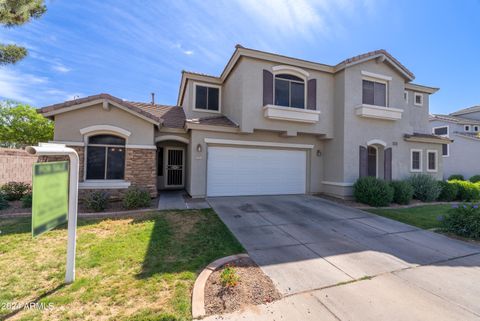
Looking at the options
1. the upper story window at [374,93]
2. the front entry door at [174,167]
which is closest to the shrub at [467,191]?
the upper story window at [374,93]

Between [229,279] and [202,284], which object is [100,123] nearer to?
[202,284]

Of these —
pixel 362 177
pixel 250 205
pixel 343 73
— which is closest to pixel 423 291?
pixel 250 205

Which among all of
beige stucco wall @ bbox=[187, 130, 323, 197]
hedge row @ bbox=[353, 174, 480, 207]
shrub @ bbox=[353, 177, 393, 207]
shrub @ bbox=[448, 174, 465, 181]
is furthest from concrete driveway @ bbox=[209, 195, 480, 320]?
shrub @ bbox=[448, 174, 465, 181]

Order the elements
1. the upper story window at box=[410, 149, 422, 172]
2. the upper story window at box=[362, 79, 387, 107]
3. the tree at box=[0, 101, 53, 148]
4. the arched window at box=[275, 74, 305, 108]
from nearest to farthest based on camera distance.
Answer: the arched window at box=[275, 74, 305, 108] → the upper story window at box=[362, 79, 387, 107] → the upper story window at box=[410, 149, 422, 172] → the tree at box=[0, 101, 53, 148]

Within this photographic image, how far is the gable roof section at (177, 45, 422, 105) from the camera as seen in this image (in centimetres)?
1013

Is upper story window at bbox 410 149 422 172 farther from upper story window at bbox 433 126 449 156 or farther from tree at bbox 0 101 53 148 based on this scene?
tree at bbox 0 101 53 148

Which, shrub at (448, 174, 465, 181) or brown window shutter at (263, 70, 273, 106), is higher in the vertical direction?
brown window shutter at (263, 70, 273, 106)

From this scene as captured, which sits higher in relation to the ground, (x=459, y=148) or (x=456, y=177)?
(x=459, y=148)

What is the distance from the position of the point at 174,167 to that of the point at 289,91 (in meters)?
8.11

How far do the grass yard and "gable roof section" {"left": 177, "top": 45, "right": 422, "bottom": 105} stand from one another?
7947mm

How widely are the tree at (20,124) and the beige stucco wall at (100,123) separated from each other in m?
25.9

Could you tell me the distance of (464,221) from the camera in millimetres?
6367

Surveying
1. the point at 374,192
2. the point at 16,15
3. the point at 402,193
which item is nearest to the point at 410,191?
the point at 402,193

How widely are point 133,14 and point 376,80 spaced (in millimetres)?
12229
